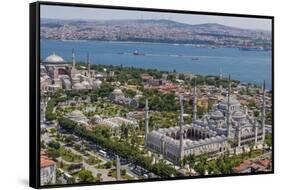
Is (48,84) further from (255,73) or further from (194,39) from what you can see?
(255,73)

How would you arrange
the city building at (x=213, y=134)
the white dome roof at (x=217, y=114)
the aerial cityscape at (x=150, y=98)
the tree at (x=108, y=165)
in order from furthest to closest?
the white dome roof at (x=217, y=114) → the city building at (x=213, y=134) → the tree at (x=108, y=165) → the aerial cityscape at (x=150, y=98)

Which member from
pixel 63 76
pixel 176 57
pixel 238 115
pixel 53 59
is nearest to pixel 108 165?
pixel 63 76

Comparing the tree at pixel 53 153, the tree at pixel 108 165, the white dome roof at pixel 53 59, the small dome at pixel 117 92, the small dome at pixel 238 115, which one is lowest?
the tree at pixel 108 165

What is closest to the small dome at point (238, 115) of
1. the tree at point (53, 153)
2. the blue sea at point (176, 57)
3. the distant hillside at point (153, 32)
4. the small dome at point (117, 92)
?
the blue sea at point (176, 57)

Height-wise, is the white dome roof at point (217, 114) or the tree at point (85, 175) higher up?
the white dome roof at point (217, 114)

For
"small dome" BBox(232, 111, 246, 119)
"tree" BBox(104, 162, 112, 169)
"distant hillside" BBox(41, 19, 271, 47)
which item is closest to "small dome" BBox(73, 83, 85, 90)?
"distant hillside" BBox(41, 19, 271, 47)

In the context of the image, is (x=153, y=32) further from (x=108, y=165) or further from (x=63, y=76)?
(x=108, y=165)

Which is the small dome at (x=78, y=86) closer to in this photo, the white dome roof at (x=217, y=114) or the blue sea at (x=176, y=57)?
the blue sea at (x=176, y=57)

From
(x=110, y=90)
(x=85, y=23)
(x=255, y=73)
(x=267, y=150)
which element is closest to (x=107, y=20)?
(x=85, y=23)
